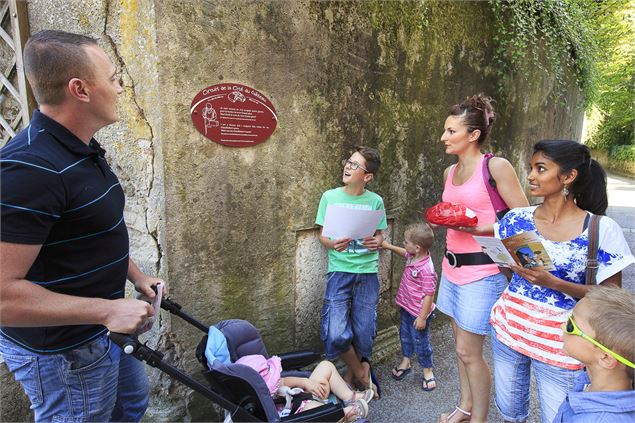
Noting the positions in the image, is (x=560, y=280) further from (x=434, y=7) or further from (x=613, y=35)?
(x=613, y=35)

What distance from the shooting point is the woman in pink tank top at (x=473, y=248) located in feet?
8.50

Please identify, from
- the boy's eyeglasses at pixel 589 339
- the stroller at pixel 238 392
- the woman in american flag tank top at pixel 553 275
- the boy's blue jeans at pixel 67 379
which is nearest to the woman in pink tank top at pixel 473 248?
the woman in american flag tank top at pixel 553 275

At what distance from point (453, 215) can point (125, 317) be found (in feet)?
6.25

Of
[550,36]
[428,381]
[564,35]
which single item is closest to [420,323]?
[428,381]

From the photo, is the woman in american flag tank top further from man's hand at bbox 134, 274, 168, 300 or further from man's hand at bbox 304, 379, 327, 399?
man's hand at bbox 134, 274, 168, 300

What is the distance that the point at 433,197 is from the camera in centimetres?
444

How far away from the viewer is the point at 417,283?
360cm

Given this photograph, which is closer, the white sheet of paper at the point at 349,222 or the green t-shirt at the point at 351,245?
the white sheet of paper at the point at 349,222

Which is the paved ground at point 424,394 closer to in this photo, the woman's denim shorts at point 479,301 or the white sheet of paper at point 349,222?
the woman's denim shorts at point 479,301

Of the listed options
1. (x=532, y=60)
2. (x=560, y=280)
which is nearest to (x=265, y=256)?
(x=560, y=280)

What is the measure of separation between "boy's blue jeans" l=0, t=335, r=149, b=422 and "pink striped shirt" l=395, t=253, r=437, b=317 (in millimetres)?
2471

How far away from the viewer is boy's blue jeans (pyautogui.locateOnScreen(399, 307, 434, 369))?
3605mm

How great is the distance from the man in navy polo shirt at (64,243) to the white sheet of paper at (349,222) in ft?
5.05

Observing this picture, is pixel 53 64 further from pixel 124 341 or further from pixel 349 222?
pixel 349 222
